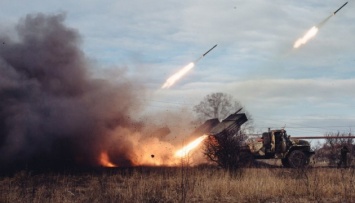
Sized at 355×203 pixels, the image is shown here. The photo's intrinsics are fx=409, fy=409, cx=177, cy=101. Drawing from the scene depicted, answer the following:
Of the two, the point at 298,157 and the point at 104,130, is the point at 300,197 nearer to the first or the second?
the point at 298,157

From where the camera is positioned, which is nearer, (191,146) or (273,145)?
(273,145)

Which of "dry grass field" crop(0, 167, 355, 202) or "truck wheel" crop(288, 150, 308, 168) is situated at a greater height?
"truck wheel" crop(288, 150, 308, 168)

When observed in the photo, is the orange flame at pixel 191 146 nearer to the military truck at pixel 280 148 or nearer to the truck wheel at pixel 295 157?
the military truck at pixel 280 148

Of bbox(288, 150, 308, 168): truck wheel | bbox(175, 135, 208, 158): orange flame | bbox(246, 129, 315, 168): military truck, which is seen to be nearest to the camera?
bbox(288, 150, 308, 168): truck wheel

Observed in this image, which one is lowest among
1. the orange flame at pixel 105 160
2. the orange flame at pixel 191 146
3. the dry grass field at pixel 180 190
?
the dry grass field at pixel 180 190

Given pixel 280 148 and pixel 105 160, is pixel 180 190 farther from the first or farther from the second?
pixel 280 148

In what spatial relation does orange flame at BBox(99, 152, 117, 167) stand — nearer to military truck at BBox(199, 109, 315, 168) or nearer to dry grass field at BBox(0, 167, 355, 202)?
military truck at BBox(199, 109, 315, 168)

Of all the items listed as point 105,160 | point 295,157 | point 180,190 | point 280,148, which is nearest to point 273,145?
point 280,148

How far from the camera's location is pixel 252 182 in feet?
48.9

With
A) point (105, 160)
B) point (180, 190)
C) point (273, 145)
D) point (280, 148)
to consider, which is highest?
point (273, 145)

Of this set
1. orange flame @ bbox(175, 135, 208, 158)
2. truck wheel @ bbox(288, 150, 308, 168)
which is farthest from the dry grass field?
orange flame @ bbox(175, 135, 208, 158)

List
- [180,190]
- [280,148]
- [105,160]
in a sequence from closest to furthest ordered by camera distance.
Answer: [180,190]
[105,160]
[280,148]

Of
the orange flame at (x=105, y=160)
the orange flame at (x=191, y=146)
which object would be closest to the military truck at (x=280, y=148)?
the orange flame at (x=191, y=146)

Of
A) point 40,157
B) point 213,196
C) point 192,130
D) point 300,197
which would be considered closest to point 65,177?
point 40,157
